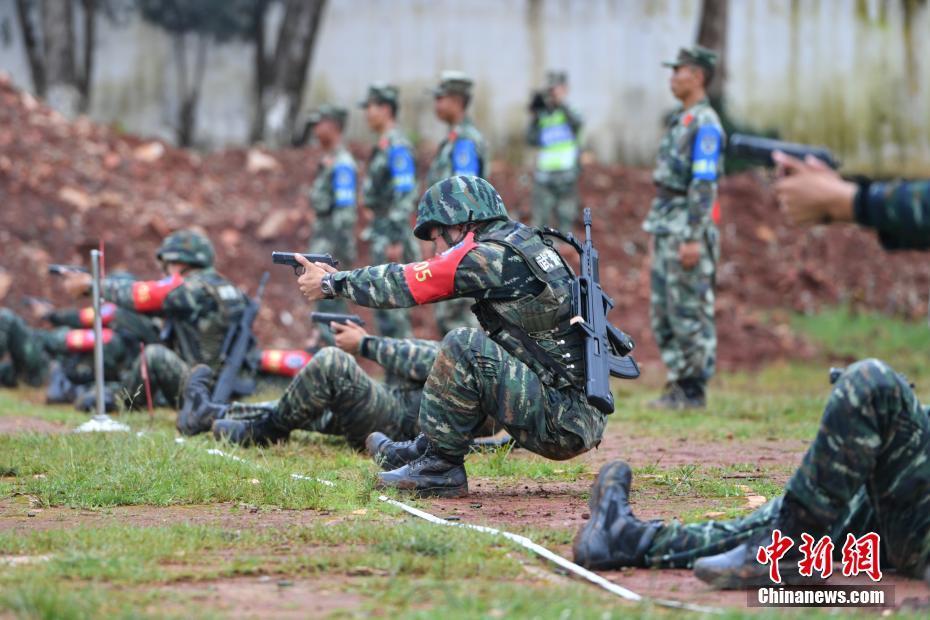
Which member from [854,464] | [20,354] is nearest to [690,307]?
[20,354]

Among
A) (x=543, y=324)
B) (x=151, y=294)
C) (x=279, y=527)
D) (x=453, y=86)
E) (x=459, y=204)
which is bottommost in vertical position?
(x=279, y=527)

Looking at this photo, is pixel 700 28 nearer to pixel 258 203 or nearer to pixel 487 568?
pixel 258 203

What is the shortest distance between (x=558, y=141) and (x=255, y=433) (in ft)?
29.1

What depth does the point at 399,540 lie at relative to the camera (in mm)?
5898

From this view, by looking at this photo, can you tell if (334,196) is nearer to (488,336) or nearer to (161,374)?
(161,374)

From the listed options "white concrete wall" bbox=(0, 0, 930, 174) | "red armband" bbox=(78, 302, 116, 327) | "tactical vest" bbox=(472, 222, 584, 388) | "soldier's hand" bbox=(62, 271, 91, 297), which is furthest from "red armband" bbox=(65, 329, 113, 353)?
"white concrete wall" bbox=(0, 0, 930, 174)

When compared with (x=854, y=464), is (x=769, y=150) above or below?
above

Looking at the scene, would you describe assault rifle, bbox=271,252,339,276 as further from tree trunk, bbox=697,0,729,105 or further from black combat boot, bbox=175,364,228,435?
tree trunk, bbox=697,0,729,105

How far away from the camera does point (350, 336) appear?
8516 millimetres

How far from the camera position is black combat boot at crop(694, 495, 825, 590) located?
203 inches

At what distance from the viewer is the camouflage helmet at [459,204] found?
23.7 ft

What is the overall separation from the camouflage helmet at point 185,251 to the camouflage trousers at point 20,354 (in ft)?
11.5

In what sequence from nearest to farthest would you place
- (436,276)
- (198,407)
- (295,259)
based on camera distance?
(436,276), (295,259), (198,407)

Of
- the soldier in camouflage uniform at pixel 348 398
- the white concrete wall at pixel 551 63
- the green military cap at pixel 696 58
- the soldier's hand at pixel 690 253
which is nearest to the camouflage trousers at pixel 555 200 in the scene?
the white concrete wall at pixel 551 63
